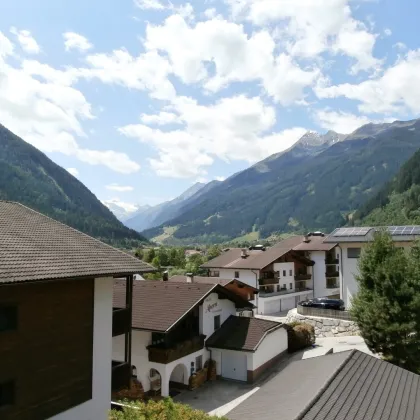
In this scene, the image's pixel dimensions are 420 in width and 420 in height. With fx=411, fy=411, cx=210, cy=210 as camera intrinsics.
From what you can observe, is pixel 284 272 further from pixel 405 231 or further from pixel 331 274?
pixel 405 231

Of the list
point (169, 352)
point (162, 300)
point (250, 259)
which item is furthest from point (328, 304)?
point (169, 352)

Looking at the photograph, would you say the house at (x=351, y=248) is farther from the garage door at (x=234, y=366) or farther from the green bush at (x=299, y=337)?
the garage door at (x=234, y=366)

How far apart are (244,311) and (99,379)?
26471 mm

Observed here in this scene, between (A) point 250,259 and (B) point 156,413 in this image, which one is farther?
(A) point 250,259

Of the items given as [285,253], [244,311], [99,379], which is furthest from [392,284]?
[285,253]

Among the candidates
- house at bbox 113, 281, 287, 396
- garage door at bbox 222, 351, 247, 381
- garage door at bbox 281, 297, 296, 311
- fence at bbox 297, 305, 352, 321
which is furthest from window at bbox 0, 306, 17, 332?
garage door at bbox 281, 297, 296, 311

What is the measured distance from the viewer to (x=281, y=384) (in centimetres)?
1536

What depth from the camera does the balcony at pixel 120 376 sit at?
48.8 feet

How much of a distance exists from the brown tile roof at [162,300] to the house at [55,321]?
7.71 meters

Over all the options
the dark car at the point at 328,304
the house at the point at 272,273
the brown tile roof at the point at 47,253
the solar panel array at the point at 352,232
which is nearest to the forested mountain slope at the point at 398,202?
the house at the point at 272,273

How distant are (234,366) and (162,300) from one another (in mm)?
6291

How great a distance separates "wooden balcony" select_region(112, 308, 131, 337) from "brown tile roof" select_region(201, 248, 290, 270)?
3447 centimetres

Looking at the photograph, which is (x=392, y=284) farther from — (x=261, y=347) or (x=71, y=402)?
(x=71, y=402)

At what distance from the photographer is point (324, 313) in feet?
121
